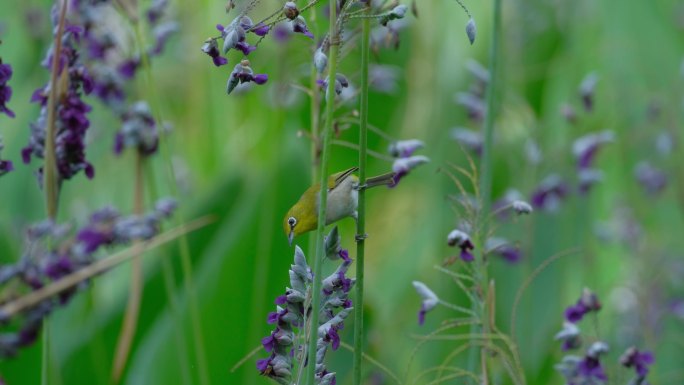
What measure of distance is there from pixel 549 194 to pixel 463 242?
124 cm

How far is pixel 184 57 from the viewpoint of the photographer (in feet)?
12.8

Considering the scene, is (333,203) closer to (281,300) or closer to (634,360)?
(281,300)

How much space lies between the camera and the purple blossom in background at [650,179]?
3.15 metres

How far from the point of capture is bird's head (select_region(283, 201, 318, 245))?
123 centimetres

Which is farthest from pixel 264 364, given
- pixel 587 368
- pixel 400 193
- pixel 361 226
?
pixel 400 193

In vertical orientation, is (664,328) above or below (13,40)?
below

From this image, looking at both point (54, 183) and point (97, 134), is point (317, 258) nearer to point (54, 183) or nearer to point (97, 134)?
point (54, 183)

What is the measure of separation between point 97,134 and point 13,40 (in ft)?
1.58

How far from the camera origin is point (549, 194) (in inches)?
101

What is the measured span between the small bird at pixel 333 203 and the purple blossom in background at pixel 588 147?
135 centimetres

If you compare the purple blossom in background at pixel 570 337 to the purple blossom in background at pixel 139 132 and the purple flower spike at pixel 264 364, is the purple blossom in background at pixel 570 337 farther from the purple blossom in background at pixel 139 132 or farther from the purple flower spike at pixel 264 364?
the purple blossom in background at pixel 139 132

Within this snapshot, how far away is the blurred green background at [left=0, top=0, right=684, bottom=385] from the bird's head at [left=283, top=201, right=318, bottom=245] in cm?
30

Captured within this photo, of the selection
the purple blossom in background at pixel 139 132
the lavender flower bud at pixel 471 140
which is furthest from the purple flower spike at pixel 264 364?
the lavender flower bud at pixel 471 140

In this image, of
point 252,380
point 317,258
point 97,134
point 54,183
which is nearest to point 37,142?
point 54,183
